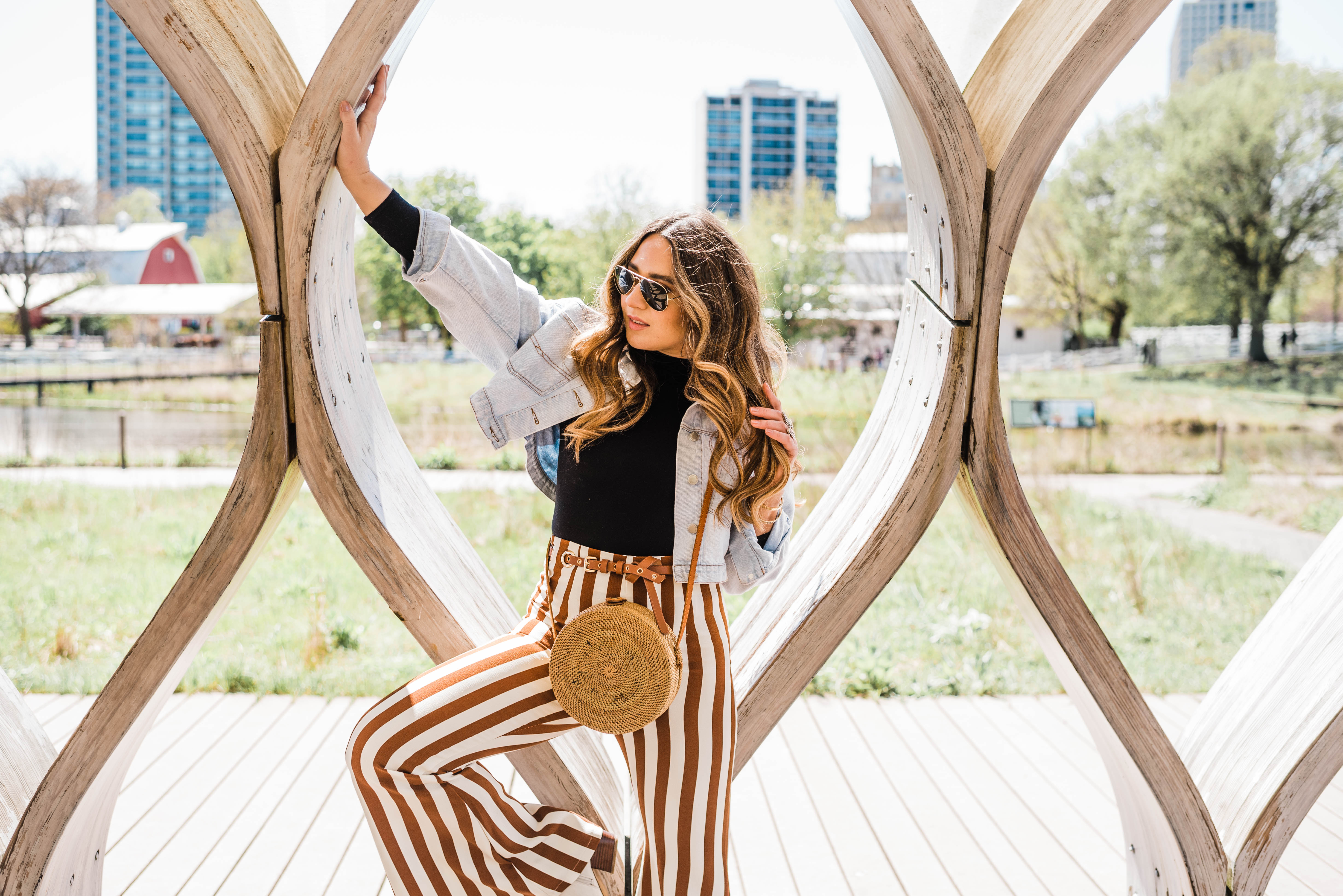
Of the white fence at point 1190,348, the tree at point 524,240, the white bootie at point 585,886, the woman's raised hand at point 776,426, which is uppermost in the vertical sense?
the tree at point 524,240

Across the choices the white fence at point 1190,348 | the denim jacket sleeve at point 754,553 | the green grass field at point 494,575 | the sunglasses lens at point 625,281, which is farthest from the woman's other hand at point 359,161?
the white fence at point 1190,348

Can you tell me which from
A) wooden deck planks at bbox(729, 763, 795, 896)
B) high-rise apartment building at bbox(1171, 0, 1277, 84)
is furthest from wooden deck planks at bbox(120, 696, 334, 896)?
high-rise apartment building at bbox(1171, 0, 1277, 84)

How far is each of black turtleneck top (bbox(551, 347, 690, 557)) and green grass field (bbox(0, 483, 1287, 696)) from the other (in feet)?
7.58

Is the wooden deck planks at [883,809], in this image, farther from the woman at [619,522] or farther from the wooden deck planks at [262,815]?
the wooden deck planks at [262,815]

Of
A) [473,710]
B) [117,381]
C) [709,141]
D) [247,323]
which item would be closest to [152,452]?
[117,381]

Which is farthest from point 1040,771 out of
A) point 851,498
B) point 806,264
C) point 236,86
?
point 806,264

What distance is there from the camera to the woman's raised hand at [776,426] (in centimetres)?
150

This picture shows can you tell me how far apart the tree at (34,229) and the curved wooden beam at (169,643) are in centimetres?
1323

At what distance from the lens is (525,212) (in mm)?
16719

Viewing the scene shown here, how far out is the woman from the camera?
1480mm

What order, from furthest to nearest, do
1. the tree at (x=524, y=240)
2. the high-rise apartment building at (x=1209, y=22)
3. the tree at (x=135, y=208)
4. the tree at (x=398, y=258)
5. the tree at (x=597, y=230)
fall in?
1. the high-rise apartment building at (x=1209, y=22)
2. the tree at (x=524, y=240)
3. the tree at (x=597, y=230)
4. the tree at (x=398, y=258)
5. the tree at (x=135, y=208)

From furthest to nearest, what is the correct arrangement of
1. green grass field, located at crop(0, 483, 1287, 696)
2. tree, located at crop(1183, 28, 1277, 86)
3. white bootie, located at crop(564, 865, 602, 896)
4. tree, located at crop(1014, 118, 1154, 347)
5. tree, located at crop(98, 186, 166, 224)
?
tree, located at crop(1014, 118, 1154, 347) < tree, located at crop(1183, 28, 1277, 86) < tree, located at crop(98, 186, 166, 224) < green grass field, located at crop(0, 483, 1287, 696) < white bootie, located at crop(564, 865, 602, 896)

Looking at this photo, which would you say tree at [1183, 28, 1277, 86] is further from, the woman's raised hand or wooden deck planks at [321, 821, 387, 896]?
wooden deck planks at [321, 821, 387, 896]

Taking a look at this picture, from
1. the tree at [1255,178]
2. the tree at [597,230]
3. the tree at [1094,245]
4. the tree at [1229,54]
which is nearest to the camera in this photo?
the tree at [597,230]
